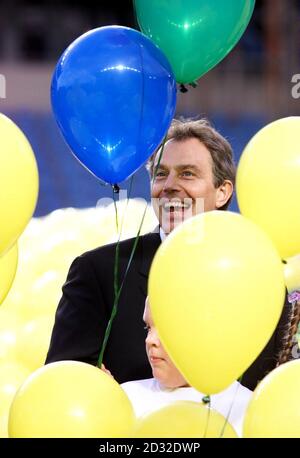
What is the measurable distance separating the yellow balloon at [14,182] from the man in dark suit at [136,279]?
602 mm

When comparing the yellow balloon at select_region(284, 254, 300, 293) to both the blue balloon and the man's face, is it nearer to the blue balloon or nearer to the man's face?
the man's face

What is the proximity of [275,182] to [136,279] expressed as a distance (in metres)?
0.77

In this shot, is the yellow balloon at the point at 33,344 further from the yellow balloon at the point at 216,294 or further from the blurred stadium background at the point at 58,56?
the yellow balloon at the point at 216,294

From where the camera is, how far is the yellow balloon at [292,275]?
2.37m

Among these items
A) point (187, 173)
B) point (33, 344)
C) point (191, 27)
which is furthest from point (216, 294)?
point (33, 344)

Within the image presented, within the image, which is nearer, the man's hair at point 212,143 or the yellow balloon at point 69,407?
the yellow balloon at point 69,407

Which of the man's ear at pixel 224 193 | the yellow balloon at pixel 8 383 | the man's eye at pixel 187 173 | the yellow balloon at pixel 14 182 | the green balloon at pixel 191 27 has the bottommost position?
the yellow balloon at pixel 8 383

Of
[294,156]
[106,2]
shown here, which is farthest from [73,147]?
[106,2]

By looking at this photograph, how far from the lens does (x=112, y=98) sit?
1.69 metres

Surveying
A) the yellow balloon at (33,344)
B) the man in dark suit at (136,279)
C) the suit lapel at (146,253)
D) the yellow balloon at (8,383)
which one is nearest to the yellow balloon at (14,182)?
the man in dark suit at (136,279)

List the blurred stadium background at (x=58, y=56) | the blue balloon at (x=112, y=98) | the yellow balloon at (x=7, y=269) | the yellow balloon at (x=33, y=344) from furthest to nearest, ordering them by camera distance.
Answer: the blurred stadium background at (x=58, y=56), the yellow balloon at (x=33, y=344), the yellow balloon at (x=7, y=269), the blue balloon at (x=112, y=98)

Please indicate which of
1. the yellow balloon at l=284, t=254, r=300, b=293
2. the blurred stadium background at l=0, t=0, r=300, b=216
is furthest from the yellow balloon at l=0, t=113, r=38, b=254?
the blurred stadium background at l=0, t=0, r=300, b=216

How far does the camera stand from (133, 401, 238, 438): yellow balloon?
1.54 meters
